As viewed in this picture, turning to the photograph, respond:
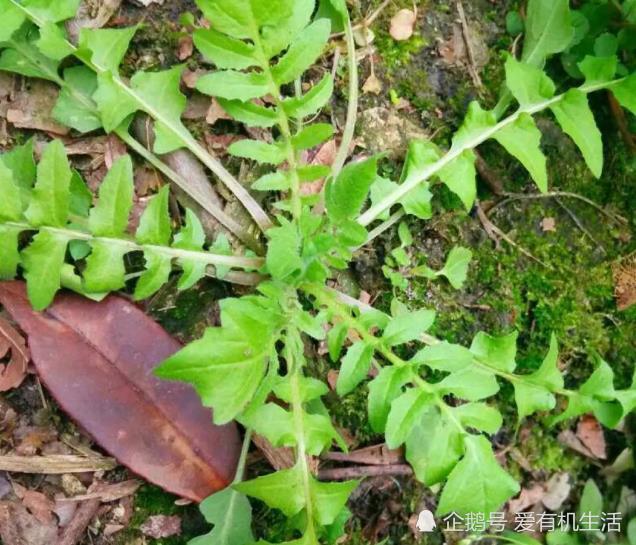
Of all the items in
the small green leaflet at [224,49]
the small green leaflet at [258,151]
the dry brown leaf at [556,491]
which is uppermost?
the small green leaflet at [224,49]

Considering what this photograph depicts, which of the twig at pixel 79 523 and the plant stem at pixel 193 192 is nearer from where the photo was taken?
the twig at pixel 79 523

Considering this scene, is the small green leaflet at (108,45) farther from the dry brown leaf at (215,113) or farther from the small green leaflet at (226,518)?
the small green leaflet at (226,518)

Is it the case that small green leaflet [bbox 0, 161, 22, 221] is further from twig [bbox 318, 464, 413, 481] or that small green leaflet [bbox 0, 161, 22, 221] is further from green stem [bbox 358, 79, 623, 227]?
twig [bbox 318, 464, 413, 481]

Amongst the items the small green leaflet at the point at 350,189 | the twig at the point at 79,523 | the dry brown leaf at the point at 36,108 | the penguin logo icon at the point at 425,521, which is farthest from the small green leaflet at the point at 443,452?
the dry brown leaf at the point at 36,108

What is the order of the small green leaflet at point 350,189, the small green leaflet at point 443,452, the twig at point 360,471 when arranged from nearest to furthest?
1. the small green leaflet at point 350,189
2. the small green leaflet at point 443,452
3. the twig at point 360,471

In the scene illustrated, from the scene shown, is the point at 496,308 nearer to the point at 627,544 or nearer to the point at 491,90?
the point at 491,90

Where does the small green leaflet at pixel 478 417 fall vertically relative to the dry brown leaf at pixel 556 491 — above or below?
above

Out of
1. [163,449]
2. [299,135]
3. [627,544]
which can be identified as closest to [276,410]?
[163,449]
